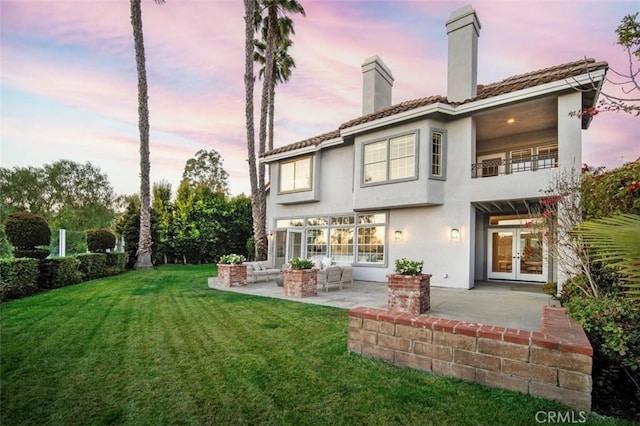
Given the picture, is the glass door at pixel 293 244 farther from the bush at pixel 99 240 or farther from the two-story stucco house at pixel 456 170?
the bush at pixel 99 240

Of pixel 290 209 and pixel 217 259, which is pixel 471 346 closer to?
pixel 290 209

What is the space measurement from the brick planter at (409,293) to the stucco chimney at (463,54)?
705cm

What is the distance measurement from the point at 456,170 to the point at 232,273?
27.5ft

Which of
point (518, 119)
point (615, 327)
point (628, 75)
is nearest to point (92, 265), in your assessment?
point (615, 327)

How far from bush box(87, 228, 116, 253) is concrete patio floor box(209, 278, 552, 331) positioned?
6.50m

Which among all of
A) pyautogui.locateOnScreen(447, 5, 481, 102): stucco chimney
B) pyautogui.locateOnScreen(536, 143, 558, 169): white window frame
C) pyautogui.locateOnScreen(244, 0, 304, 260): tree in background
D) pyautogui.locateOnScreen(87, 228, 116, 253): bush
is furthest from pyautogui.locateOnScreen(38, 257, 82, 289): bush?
pyautogui.locateOnScreen(536, 143, 558, 169): white window frame

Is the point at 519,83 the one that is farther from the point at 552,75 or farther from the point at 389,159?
the point at 389,159

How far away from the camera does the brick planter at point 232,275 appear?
10.9 metres

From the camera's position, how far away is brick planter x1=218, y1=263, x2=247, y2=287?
35.7 ft

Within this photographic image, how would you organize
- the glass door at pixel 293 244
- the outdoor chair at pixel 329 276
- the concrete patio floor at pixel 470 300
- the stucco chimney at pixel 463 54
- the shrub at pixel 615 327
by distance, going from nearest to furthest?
the shrub at pixel 615 327, the concrete patio floor at pixel 470 300, the outdoor chair at pixel 329 276, the stucco chimney at pixel 463 54, the glass door at pixel 293 244

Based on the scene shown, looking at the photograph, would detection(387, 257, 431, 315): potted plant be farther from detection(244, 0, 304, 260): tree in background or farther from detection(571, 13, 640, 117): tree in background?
detection(244, 0, 304, 260): tree in background

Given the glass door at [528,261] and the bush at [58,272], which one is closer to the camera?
the bush at [58,272]

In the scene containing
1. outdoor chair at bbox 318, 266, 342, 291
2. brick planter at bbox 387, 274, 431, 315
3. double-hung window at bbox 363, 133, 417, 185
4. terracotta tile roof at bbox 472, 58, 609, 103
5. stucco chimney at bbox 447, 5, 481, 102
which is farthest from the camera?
double-hung window at bbox 363, 133, 417, 185

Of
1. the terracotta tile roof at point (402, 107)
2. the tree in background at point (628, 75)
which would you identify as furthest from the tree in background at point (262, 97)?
the tree in background at point (628, 75)
